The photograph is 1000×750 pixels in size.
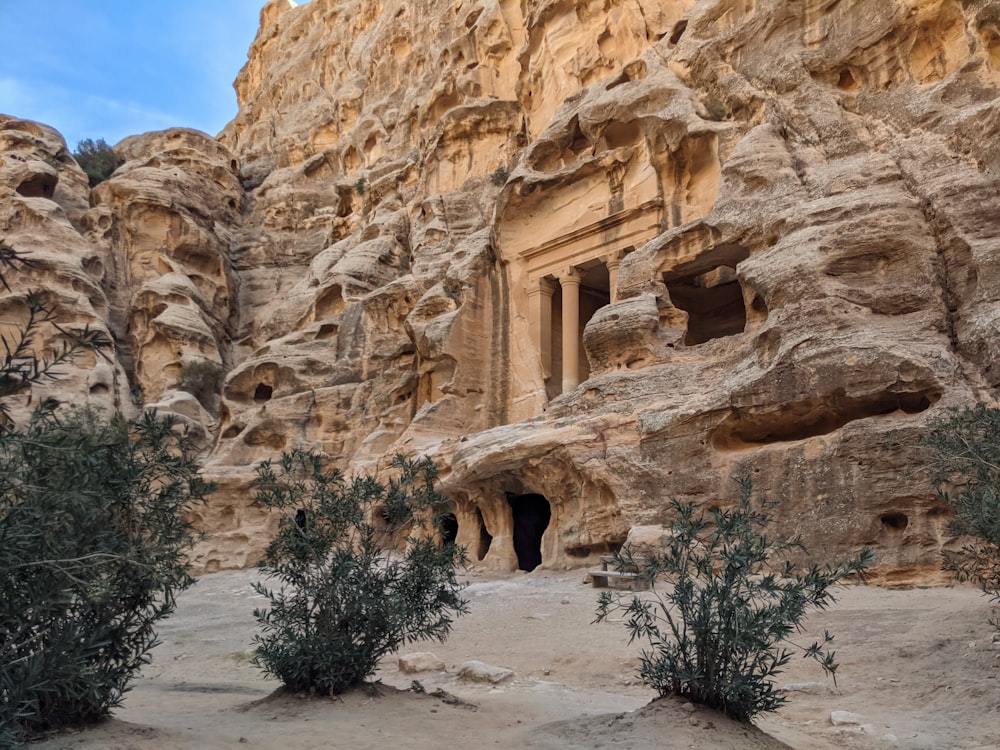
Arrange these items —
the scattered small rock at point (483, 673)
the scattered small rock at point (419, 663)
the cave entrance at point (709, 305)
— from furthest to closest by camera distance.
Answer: the cave entrance at point (709, 305), the scattered small rock at point (419, 663), the scattered small rock at point (483, 673)

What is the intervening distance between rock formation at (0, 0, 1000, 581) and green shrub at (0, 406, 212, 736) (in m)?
8.54

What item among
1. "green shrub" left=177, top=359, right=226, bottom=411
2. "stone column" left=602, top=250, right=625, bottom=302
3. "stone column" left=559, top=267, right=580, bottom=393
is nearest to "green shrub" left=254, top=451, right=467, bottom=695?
"stone column" left=559, top=267, right=580, bottom=393

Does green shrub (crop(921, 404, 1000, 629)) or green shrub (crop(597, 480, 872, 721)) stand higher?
green shrub (crop(921, 404, 1000, 629))

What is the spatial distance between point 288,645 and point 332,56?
5532cm

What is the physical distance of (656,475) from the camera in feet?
46.3

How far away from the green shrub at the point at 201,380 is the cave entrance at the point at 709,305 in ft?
65.0

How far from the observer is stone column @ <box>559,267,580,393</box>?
2334 cm

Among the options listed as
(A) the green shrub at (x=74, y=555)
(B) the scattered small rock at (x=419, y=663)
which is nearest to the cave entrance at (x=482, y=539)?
(B) the scattered small rock at (x=419, y=663)

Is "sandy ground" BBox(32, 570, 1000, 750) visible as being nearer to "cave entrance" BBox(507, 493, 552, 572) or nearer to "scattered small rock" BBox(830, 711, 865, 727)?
"scattered small rock" BBox(830, 711, 865, 727)

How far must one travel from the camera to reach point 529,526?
64.7 feet

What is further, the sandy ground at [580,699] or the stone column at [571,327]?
the stone column at [571,327]

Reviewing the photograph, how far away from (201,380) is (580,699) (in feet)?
94.9

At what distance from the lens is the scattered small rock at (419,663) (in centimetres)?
971

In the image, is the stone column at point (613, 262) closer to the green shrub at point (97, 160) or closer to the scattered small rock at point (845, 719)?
the scattered small rock at point (845, 719)
